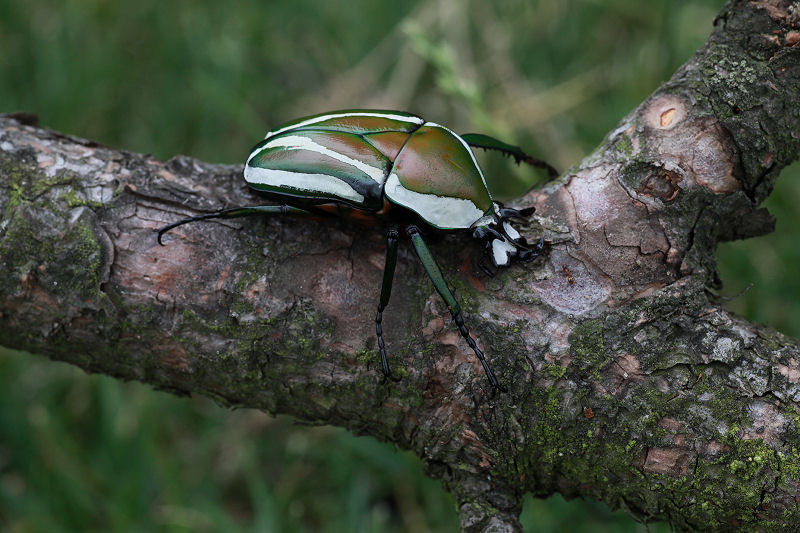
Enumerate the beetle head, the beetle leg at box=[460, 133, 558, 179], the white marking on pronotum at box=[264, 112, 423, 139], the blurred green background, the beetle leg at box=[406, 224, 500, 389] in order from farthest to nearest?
the blurred green background < the beetle leg at box=[460, 133, 558, 179] < the white marking on pronotum at box=[264, 112, 423, 139] < the beetle head < the beetle leg at box=[406, 224, 500, 389]

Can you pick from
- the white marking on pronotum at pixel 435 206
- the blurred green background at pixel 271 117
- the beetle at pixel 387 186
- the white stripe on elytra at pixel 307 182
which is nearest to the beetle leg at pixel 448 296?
the beetle at pixel 387 186

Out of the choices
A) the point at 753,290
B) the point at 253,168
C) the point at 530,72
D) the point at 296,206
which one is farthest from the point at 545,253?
the point at 530,72

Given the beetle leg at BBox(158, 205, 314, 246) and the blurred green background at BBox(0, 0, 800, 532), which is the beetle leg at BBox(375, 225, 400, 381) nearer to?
the beetle leg at BBox(158, 205, 314, 246)

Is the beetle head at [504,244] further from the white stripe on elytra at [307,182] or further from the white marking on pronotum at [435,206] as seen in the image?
the white stripe on elytra at [307,182]

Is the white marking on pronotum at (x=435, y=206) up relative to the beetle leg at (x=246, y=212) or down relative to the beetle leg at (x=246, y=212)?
down

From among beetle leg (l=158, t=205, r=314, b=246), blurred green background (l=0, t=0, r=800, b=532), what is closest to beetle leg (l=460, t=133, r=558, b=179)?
beetle leg (l=158, t=205, r=314, b=246)

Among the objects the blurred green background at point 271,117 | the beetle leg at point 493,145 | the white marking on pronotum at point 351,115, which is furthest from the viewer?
the blurred green background at point 271,117
